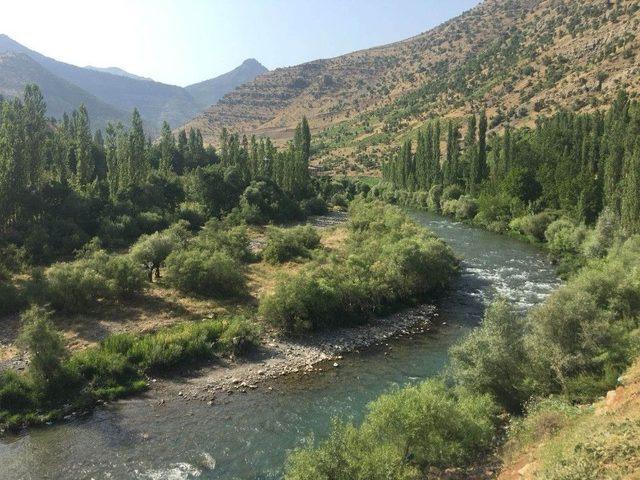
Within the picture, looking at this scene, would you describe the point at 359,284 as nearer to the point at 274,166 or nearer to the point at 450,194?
the point at 450,194

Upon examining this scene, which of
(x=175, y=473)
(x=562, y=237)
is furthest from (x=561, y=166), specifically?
(x=175, y=473)

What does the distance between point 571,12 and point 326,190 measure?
138015 millimetres

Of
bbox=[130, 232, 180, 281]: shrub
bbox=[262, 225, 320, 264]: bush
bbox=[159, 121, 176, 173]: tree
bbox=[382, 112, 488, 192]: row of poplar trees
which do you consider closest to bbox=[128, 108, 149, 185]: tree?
bbox=[159, 121, 176, 173]: tree

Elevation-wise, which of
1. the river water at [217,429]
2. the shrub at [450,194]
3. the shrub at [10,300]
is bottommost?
the river water at [217,429]

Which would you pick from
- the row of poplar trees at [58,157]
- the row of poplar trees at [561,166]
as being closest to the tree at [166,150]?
the row of poplar trees at [58,157]

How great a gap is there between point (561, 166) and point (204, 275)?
5508 centimetres

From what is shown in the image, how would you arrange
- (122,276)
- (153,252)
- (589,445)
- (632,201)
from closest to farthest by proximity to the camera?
(589,445)
(122,276)
(153,252)
(632,201)

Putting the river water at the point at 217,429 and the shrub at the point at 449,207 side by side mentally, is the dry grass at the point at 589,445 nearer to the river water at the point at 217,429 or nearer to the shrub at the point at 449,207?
the river water at the point at 217,429

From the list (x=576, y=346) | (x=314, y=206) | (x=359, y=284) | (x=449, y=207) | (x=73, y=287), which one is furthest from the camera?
(x=314, y=206)

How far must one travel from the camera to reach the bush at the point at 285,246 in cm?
5178

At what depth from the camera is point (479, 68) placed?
194 m

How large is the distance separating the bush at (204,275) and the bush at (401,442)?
24.9 metres

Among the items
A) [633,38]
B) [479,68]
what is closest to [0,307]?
[633,38]

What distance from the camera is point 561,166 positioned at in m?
69.9
